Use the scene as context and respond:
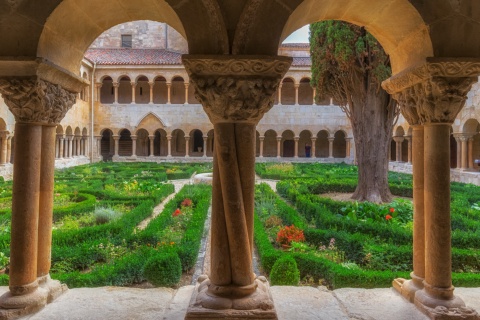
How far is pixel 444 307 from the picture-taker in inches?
130

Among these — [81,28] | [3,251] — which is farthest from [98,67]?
[81,28]

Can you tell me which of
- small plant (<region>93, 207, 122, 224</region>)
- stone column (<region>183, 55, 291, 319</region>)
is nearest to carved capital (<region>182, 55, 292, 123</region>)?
stone column (<region>183, 55, 291, 319</region>)

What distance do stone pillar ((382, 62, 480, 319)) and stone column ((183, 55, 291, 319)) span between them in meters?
1.35

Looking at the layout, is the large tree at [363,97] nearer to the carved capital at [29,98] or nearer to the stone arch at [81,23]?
the stone arch at [81,23]

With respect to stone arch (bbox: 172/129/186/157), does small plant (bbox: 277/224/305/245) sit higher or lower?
lower

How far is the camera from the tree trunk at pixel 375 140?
12133 mm

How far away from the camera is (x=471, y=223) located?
8000 millimetres

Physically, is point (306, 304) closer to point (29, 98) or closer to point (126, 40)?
point (29, 98)

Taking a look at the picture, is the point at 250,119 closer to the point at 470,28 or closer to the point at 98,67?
the point at 470,28

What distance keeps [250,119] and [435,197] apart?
183cm

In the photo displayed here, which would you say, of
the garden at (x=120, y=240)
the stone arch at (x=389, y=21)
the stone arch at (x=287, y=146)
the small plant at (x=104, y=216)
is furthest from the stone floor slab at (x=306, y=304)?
the stone arch at (x=287, y=146)

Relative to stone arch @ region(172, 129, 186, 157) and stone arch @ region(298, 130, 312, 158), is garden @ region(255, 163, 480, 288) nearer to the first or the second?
stone arch @ region(298, 130, 312, 158)

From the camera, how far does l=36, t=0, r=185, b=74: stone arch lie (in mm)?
3389

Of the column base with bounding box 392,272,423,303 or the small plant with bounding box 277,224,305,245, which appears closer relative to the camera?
the column base with bounding box 392,272,423,303
